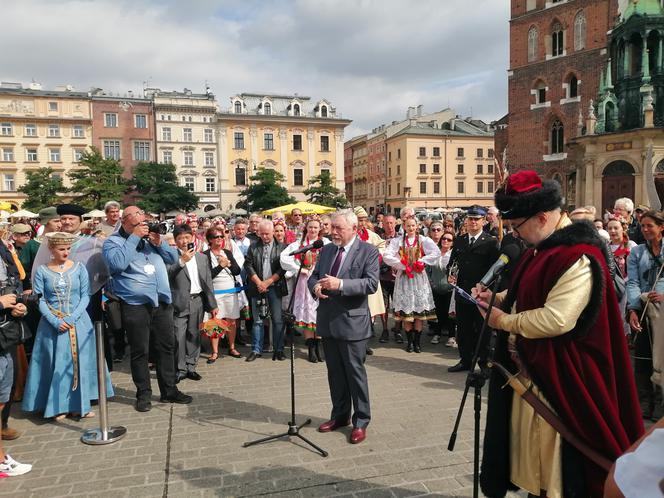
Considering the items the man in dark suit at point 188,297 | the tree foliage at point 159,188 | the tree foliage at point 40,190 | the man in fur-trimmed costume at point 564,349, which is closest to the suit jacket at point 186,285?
the man in dark suit at point 188,297

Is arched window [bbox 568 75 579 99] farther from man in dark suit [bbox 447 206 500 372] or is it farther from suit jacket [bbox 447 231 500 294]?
suit jacket [bbox 447 231 500 294]

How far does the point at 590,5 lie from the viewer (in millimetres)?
31906

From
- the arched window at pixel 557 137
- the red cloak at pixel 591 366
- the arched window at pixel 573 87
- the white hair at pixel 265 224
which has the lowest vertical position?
the red cloak at pixel 591 366

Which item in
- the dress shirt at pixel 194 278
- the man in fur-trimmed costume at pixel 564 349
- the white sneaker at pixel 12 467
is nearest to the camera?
the man in fur-trimmed costume at pixel 564 349

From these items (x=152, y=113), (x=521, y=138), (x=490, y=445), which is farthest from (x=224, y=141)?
(x=490, y=445)

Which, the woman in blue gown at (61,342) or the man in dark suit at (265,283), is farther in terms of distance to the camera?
the man in dark suit at (265,283)

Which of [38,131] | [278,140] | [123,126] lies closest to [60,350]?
[278,140]

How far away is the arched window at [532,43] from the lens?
34406 millimetres

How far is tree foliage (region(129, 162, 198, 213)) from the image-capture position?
1975 inches

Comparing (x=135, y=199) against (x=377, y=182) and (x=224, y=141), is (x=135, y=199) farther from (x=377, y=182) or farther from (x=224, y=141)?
(x=377, y=182)

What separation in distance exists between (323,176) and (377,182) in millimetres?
28254

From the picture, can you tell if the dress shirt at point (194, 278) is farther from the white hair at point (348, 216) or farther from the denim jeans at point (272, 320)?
the white hair at point (348, 216)

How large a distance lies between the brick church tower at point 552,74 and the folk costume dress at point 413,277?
26872 mm

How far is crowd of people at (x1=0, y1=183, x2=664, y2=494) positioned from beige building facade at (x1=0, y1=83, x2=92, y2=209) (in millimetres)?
58220
